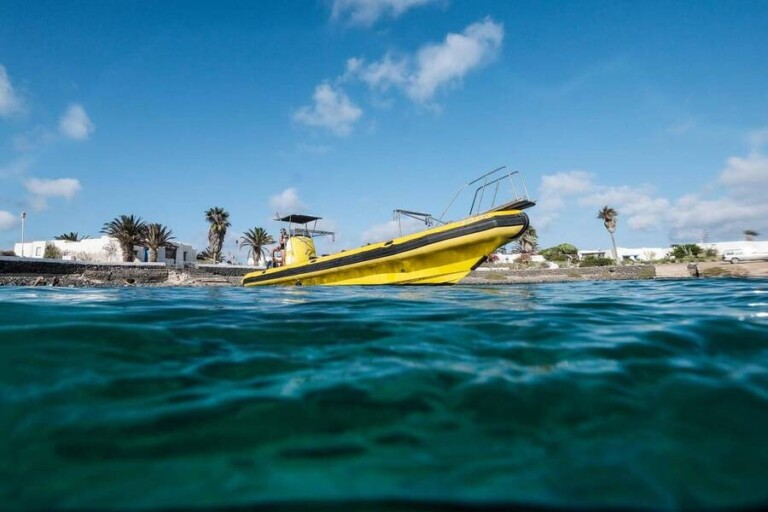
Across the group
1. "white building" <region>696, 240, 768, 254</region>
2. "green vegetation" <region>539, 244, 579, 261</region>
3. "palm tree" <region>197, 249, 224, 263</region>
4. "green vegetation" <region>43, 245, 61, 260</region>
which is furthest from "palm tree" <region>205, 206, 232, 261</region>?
"white building" <region>696, 240, 768, 254</region>

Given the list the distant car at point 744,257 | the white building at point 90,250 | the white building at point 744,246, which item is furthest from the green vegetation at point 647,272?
the white building at point 744,246

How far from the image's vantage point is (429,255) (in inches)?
399

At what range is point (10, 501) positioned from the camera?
1.06 m

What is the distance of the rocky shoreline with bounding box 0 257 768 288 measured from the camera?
17938 mm

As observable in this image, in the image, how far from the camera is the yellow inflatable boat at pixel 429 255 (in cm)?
948

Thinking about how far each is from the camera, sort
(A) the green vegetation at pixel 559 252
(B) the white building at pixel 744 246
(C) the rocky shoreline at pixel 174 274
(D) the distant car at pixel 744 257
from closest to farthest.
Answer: (C) the rocky shoreline at pixel 174 274
(D) the distant car at pixel 744 257
(B) the white building at pixel 744 246
(A) the green vegetation at pixel 559 252

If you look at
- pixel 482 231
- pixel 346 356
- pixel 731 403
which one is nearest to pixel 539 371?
pixel 731 403

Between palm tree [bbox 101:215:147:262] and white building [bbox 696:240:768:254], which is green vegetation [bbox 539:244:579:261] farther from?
palm tree [bbox 101:215:147:262]

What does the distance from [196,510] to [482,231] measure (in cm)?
903

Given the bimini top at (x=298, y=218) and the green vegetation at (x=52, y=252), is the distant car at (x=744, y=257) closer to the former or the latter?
the bimini top at (x=298, y=218)

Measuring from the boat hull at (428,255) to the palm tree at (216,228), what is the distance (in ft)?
111

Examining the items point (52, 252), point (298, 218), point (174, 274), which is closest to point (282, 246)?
point (298, 218)

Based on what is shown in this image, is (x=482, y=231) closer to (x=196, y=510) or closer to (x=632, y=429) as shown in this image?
(x=632, y=429)

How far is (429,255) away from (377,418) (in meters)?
8.72
